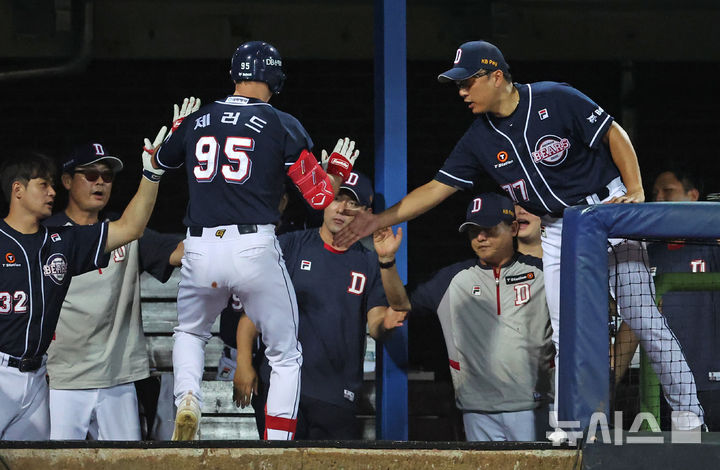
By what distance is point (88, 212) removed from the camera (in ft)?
17.9

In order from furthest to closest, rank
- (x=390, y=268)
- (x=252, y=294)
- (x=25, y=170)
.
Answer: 1. (x=390, y=268)
2. (x=25, y=170)
3. (x=252, y=294)

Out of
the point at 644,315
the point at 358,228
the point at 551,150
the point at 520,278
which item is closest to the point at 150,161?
the point at 358,228

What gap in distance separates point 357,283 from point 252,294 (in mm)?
1015

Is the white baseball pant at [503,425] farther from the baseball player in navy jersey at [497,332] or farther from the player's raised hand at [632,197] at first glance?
the player's raised hand at [632,197]

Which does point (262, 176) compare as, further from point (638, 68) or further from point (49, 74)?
point (638, 68)

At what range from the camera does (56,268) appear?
16.0 ft

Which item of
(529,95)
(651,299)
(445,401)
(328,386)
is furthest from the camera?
(445,401)

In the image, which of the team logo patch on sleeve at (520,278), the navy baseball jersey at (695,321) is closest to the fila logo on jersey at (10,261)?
the team logo patch on sleeve at (520,278)

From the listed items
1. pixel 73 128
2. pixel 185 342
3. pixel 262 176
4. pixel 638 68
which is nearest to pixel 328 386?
pixel 185 342

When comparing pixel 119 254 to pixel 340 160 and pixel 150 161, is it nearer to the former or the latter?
pixel 150 161

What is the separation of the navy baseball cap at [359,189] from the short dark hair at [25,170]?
1530mm

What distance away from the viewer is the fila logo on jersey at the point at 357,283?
537 centimetres

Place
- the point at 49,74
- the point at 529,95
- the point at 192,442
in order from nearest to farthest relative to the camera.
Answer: the point at 192,442 → the point at 529,95 → the point at 49,74

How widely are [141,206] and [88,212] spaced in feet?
2.23
